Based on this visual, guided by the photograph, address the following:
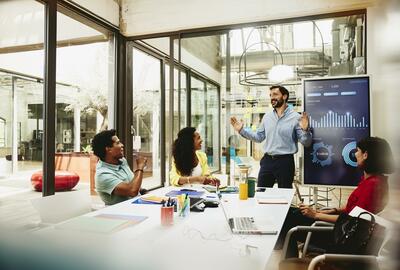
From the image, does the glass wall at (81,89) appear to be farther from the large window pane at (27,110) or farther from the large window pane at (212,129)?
the large window pane at (212,129)

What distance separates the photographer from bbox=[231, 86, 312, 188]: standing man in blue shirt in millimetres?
3516

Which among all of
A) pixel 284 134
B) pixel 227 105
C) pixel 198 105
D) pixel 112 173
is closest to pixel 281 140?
pixel 284 134

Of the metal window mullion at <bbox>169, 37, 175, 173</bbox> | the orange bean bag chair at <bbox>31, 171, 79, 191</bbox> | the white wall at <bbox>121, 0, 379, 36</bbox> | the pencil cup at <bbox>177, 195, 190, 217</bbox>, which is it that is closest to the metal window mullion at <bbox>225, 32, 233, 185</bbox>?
the white wall at <bbox>121, 0, 379, 36</bbox>

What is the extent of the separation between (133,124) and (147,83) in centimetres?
100

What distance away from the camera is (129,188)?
2418 millimetres

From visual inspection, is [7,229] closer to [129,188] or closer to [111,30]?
[129,188]

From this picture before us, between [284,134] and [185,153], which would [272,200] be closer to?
[185,153]

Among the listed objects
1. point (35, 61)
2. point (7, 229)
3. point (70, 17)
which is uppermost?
point (70, 17)

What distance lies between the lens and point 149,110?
18.1ft

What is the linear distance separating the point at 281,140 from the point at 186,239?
299 cm

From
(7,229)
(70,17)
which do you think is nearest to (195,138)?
(70,17)

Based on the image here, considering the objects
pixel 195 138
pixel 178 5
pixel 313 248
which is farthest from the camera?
pixel 178 5

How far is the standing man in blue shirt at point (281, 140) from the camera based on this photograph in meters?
3.52

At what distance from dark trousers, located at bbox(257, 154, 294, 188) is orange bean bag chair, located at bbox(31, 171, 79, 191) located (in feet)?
7.23
